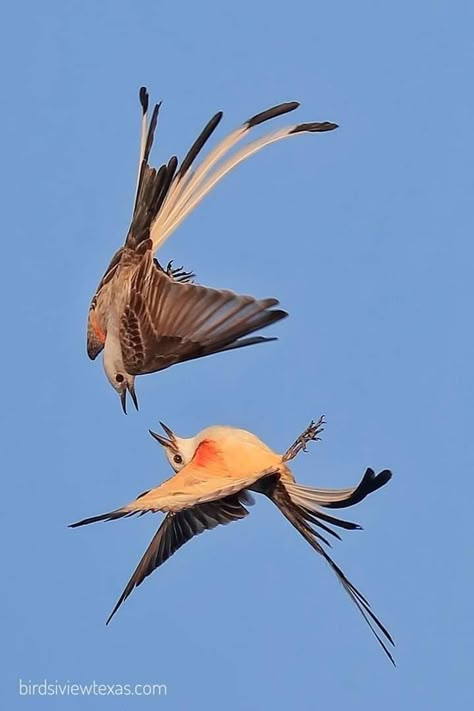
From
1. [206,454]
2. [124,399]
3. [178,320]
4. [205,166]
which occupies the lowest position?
[206,454]

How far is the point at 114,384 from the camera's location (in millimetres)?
8703

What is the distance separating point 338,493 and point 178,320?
1239 mm

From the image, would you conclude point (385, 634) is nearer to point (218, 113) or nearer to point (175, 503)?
point (175, 503)

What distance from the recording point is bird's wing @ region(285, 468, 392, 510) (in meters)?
7.91

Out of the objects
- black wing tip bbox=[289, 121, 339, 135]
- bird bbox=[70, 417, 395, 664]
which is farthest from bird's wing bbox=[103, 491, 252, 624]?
black wing tip bbox=[289, 121, 339, 135]

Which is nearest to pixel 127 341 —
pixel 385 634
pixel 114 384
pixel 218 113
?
pixel 114 384

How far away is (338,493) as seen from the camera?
8.36 meters

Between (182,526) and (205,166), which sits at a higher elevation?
(205,166)

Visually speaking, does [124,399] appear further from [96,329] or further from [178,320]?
[178,320]

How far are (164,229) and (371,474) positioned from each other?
1.62m

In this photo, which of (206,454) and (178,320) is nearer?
(178,320)

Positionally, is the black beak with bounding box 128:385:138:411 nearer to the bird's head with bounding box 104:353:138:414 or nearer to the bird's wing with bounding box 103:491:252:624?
the bird's head with bounding box 104:353:138:414

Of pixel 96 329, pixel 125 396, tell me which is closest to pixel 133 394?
pixel 125 396

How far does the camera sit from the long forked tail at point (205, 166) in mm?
8070
